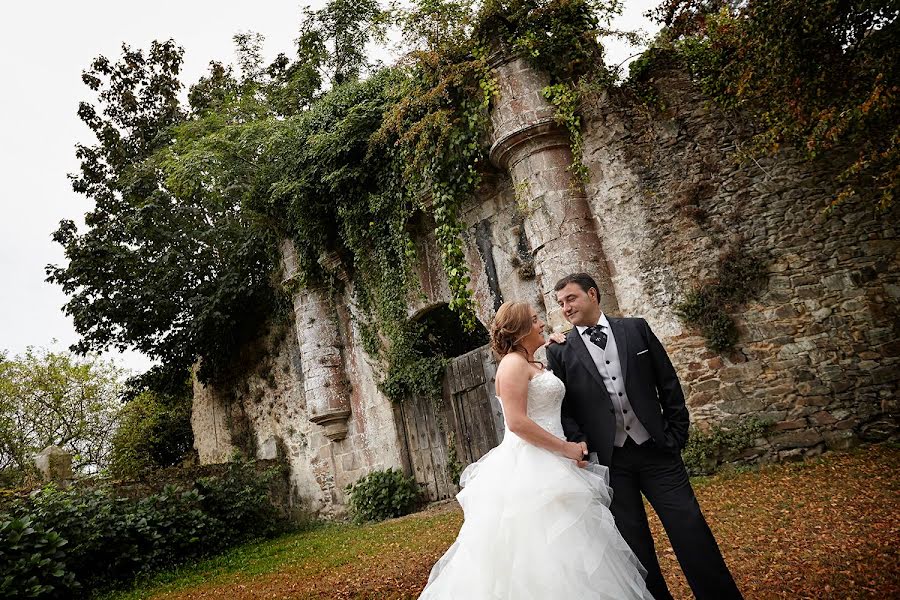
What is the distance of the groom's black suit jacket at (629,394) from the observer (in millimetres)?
2865

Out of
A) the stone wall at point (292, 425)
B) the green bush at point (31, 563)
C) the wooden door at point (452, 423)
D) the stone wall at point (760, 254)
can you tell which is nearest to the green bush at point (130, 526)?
the green bush at point (31, 563)

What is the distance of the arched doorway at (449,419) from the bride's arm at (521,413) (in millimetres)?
6112

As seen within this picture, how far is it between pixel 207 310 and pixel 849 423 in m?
12.1

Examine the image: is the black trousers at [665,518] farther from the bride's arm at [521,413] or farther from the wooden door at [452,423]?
the wooden door at [452,423]

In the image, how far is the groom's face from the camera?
10.2 ft

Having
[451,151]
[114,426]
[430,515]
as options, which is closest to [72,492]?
[430,515]

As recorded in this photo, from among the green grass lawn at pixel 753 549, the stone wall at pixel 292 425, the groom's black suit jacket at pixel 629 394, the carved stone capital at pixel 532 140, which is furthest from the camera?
the stone wall at pixel 292 425

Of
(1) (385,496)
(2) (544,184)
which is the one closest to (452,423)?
(1) (385,496)

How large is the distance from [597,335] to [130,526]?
792cm

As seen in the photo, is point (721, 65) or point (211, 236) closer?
point (721, 65)

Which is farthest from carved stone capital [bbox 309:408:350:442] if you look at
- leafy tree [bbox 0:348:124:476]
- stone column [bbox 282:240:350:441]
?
leafy tree [bbox 0:348:124:476]

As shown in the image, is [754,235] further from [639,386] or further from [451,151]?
[639,386]

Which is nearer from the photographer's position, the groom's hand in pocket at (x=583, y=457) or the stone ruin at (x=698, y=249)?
the groom's hand in pocket at (x=583, y=457)

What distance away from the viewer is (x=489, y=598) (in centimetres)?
265
